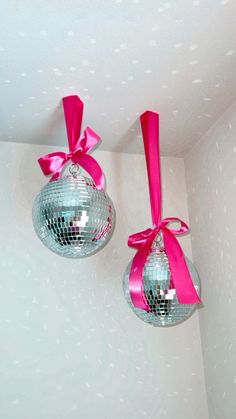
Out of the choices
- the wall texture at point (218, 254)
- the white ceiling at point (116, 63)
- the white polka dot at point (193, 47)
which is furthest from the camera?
the wall texture at point (218, 254)

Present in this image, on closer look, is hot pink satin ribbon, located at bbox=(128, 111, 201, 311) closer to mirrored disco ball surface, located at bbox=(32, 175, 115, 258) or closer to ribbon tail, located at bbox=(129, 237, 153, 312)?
ribbon tail, located at bbox=(129, 237, 153, 312)

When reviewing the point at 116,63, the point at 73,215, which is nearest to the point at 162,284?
the point at 73,215

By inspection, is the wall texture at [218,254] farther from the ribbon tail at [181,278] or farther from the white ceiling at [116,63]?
the ribbon tail at [181,278]

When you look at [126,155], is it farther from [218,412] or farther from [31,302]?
[218,412]

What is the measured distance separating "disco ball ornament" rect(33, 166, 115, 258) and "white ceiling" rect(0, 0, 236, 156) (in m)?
0.28

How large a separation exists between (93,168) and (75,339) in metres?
0.57

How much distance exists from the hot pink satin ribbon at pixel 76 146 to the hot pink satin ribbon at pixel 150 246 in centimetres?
18

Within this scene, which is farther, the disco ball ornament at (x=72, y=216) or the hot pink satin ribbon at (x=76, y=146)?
the hot pink satin ribbon at (x=76, y=146)

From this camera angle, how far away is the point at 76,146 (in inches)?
49.5

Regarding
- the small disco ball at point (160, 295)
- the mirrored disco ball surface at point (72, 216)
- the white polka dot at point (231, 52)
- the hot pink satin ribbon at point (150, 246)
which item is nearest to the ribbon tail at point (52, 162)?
the mirrored disco ball surface at point (72, 216)

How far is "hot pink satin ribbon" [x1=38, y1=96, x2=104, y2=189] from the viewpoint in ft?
4.09

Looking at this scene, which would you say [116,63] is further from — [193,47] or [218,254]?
[218,254]

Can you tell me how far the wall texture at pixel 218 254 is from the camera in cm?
135

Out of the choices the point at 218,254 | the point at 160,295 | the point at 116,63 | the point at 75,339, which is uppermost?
the point at 116,63
